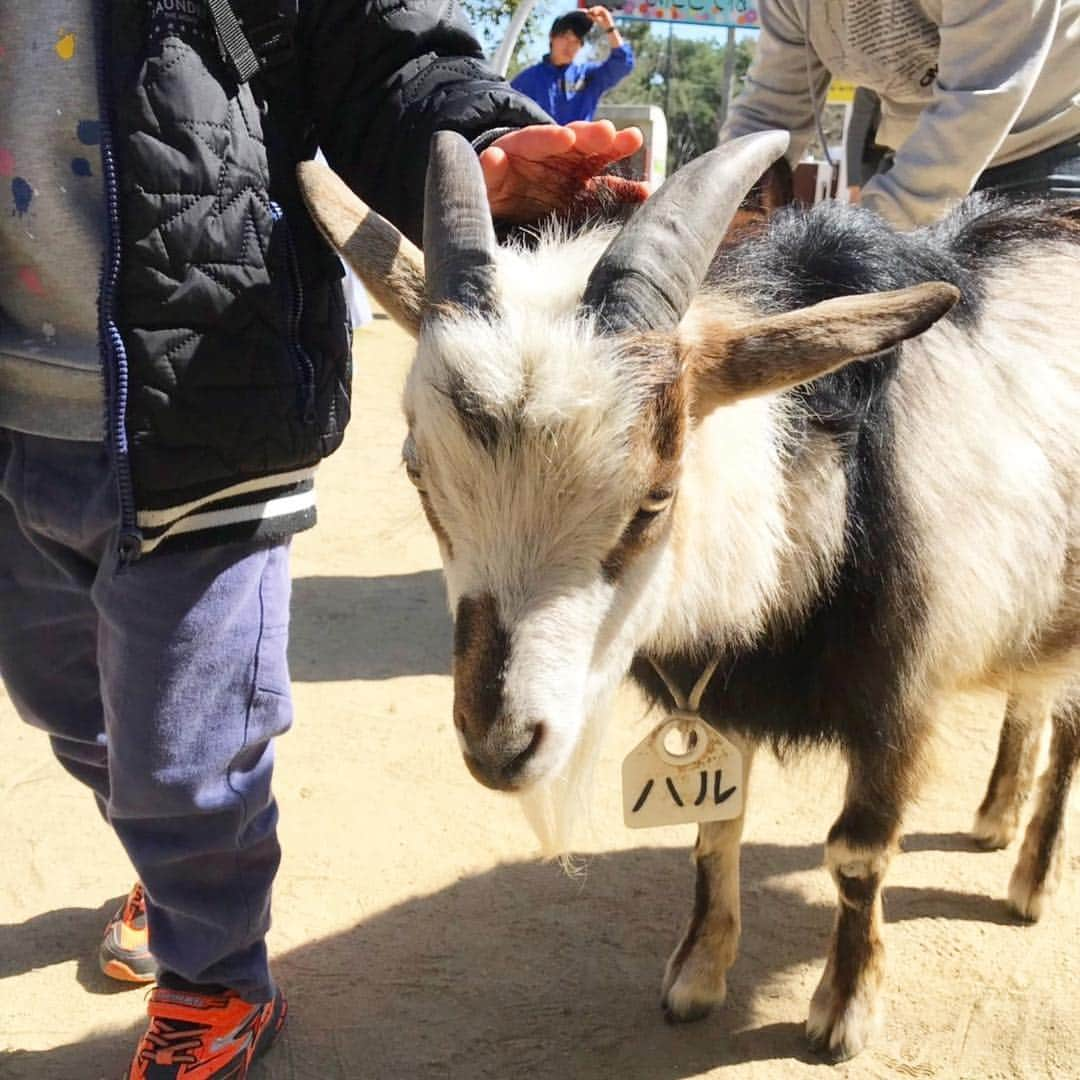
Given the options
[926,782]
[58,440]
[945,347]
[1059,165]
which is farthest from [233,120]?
[1059,165]

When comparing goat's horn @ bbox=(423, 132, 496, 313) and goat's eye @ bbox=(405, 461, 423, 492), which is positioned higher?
goat's horn @ bbox=(423, 132, 496, 313)

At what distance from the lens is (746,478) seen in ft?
6.41

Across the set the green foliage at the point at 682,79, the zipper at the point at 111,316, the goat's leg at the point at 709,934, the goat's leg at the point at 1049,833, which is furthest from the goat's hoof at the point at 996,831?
the green foliage at the point at 682,79

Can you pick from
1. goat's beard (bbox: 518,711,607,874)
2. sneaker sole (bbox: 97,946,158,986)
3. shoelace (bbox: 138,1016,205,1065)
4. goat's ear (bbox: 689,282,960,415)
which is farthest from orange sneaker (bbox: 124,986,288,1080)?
goat's ear (bbox: 689,282,960,415)

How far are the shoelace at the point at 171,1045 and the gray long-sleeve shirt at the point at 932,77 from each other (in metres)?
2.50

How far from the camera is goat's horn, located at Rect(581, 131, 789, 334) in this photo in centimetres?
172

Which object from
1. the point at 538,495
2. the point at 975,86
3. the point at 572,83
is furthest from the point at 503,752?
the point at 572,83

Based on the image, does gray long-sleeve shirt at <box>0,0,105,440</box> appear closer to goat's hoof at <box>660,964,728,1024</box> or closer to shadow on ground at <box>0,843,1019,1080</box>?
shadow on ground at <box>0,843,1019,1080</box>

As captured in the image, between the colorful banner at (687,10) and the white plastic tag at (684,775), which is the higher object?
the colorful banner at (687,10)

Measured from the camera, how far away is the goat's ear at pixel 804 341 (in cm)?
166

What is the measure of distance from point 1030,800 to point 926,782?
1.16 meters

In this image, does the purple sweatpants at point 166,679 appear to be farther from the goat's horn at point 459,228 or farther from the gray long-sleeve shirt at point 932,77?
the gray long-sleeve shirt at point 932,77

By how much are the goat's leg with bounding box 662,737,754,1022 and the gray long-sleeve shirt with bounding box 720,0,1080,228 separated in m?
1.56

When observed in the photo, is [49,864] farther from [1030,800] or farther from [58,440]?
[1030,800]
